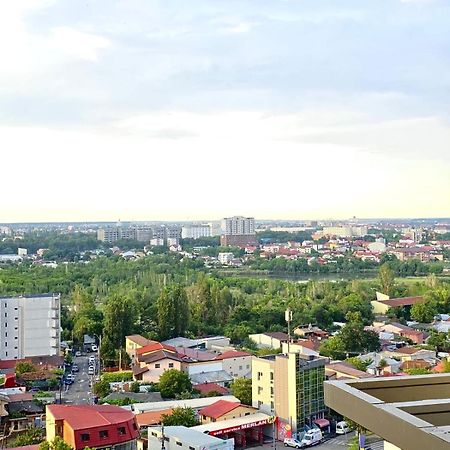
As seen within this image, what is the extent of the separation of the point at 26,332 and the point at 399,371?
4.39 m

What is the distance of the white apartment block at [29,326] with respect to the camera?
8.23 m

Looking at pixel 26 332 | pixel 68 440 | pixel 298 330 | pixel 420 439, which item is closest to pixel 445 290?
pixel 298 330

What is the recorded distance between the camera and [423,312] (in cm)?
1064

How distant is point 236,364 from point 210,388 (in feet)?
2.84

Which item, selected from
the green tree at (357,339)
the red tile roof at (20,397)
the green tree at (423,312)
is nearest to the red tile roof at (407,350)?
the green tree at (357,339)

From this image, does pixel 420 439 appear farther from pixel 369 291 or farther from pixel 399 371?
pixel 369 291

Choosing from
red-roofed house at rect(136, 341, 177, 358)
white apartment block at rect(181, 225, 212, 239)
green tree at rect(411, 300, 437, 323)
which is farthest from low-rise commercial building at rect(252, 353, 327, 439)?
white apartment block at rect(181, 225, 212, 239)

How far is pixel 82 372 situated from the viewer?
7.72 meters

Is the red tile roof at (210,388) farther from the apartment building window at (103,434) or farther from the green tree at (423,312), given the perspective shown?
the green tree at (423,312)

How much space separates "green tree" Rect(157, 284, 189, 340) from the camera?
909cm

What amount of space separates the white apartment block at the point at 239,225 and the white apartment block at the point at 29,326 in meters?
32.1

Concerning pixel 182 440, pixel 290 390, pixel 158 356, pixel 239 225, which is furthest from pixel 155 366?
pixel 239 225

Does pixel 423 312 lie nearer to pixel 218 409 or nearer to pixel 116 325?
pixel 116 325

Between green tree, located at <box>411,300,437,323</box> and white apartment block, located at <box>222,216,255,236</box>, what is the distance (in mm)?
29579
